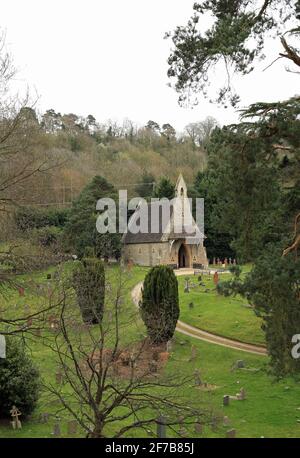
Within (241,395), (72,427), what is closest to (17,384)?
(72,427)

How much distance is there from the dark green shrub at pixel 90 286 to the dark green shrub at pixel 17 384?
227 centimetres

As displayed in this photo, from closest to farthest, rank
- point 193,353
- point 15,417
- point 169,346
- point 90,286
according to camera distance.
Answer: point 15,417 → point 90,286 → point 193,353 → point 169,346

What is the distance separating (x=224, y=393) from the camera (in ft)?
57.7

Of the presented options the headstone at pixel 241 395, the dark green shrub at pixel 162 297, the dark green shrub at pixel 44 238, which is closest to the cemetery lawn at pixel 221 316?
the dark green shrub at pixel 162 297

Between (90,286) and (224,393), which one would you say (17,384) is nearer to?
(90,286)

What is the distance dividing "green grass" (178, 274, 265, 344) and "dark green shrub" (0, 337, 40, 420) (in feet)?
35.6

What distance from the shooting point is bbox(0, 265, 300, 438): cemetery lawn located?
14156 mm

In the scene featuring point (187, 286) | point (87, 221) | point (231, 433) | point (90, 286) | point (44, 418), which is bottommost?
point (44, 418)

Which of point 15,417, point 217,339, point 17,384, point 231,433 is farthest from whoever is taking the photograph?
point 217,339

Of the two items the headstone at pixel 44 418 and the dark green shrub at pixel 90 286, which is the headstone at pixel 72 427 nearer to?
the headstone at pixel 44 418

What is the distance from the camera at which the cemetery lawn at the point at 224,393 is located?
14.2 m

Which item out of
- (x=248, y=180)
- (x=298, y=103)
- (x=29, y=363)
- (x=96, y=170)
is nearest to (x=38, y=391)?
(x=29, y=363)
